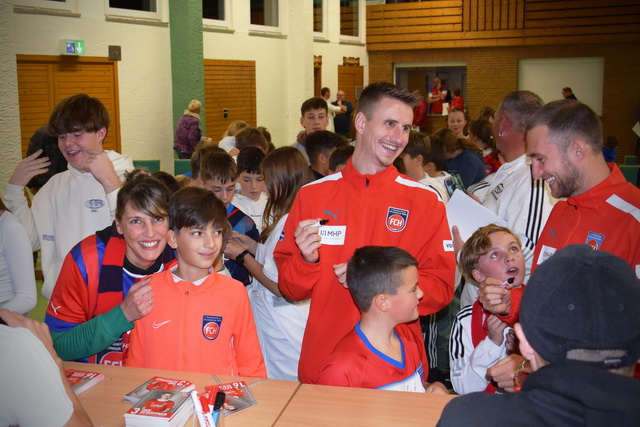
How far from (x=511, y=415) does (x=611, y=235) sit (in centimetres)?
167

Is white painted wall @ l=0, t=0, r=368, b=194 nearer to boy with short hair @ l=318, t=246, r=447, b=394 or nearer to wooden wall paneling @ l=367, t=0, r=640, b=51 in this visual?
wooden wall paneling @ l=367, t=0, r=640, b=51

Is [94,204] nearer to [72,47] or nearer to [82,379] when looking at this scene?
[82,379]

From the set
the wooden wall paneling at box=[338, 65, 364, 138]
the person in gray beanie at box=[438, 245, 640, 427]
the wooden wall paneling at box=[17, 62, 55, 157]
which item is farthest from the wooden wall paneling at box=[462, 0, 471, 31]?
the person in gray beanie at box=[438, 245, 640, 427]

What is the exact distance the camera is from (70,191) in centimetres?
383

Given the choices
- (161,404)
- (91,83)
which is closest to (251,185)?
(161,404)

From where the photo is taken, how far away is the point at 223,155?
4328 millimetres

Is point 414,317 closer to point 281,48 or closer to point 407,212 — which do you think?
point 407,212

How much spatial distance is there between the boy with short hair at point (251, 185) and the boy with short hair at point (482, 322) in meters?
1.87

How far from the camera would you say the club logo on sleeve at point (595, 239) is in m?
2.67

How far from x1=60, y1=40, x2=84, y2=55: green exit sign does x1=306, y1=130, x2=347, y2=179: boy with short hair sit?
680 centimetres

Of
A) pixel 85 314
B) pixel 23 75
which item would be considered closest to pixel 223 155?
pixel 85 314

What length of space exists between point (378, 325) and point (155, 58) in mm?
10496

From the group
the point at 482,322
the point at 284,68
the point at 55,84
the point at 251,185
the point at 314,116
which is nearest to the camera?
the point at 482,322

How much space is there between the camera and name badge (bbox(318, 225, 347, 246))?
2918 millimetres
